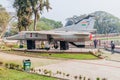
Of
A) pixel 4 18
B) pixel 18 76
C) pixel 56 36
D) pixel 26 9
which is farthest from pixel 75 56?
pixel 4 18

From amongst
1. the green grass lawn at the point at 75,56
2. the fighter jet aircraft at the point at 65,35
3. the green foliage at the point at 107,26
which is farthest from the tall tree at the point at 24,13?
the green foliage at the point at 107,26

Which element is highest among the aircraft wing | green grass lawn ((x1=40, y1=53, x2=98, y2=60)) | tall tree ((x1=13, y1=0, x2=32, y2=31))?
tall tree ((x1=13, y1=0, x2=32, y2=31))

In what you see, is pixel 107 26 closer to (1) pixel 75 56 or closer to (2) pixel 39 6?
(2) pixel 39 6

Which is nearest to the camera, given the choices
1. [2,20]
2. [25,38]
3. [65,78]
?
[65,78]

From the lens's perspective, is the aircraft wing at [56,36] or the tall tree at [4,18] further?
the tall tree at [4,18]

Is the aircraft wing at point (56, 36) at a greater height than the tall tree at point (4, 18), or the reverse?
the tall tree at point (4, 18)

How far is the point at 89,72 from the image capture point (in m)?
21.7

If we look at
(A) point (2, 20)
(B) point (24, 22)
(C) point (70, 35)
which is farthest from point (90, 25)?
(A) point (2, 20)

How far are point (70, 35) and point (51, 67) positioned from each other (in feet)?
44.7

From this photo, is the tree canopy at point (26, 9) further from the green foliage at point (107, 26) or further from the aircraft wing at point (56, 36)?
the green foliage at point (107, 26)

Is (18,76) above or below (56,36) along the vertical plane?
below

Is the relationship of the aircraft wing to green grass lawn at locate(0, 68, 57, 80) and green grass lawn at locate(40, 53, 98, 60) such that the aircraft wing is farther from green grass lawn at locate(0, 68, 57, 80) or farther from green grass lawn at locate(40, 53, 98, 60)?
green grass lawn at locate(0, 68, 57, 80)

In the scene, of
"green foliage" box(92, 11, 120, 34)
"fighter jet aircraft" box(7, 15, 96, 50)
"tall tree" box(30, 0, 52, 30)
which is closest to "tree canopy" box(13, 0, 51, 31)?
"tall tree" box(30, 0, 52, 30)

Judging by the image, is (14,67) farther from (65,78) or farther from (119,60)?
(119,60)
